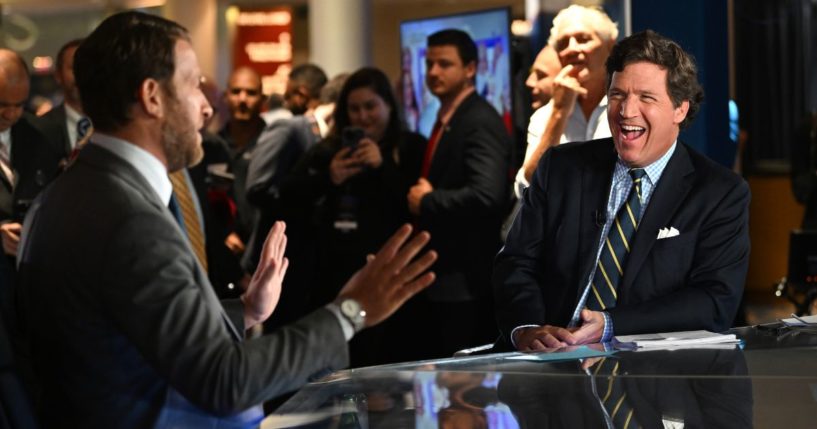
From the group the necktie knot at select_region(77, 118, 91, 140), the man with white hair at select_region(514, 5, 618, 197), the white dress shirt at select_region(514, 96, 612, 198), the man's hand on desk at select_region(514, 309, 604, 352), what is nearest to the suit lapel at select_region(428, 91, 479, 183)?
the white dress shirt at select_region(514, 96, 612, 198)

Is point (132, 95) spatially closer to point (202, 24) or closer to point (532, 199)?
point (532, 199)

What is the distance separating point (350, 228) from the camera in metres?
5.73

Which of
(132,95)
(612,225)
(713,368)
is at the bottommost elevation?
(713,368)

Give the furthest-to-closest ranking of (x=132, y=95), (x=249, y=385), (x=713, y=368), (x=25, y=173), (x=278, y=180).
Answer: (x=278, y=180) → (x=25, y=173) → (x=713, y=368) → (x=132, y=95) → (x=249, y=385)

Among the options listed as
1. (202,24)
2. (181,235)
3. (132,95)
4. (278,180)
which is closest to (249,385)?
(181,235)

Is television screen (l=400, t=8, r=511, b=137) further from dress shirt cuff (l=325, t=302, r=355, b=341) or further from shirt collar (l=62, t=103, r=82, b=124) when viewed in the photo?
dress shirt cuff (l=325, t=302, r=355, b=341)

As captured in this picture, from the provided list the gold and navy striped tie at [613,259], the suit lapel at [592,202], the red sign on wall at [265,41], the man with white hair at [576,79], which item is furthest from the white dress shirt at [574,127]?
the red sign on wall at [265,41]

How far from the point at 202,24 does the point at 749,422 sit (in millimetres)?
13999

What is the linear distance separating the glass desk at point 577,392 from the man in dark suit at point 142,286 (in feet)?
0.47

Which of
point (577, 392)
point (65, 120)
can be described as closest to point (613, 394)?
point (577, 392)

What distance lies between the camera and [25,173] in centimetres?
522

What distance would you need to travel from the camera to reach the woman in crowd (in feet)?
18.8

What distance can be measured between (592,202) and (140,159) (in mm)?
1392

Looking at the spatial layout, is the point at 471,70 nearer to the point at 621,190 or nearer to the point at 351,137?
Answer: the point at 351,137
